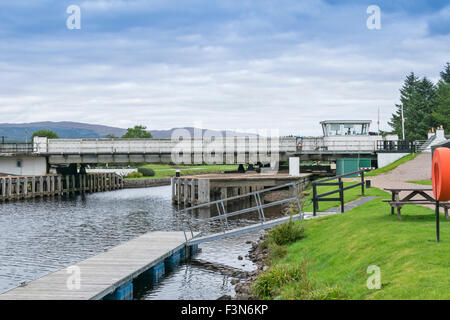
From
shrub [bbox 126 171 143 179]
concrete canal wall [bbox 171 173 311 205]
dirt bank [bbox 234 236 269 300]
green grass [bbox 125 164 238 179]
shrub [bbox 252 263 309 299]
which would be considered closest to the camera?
shrub [bbox 252 263 309 299]

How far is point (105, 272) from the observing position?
17.3m

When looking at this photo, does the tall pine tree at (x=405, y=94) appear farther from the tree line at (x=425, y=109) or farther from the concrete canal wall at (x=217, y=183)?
the concrete canal wall at (x=217, y=183)

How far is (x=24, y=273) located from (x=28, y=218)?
20527mm

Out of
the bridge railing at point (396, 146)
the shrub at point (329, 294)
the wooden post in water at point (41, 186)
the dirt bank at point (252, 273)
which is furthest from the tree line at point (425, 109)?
the shrub at point (329, 294)

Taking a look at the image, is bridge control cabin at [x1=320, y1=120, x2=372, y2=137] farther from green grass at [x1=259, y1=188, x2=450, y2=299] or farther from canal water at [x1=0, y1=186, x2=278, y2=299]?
green grass at [x1=259, y1=188, x2=450, y2=299]

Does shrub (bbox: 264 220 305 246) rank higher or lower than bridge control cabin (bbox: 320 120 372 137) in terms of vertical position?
lower

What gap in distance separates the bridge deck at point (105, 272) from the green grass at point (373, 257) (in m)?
4.65

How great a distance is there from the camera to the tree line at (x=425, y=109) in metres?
90.9

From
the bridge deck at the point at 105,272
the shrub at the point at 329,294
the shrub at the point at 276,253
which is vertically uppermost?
the shrub at the point at 329,294

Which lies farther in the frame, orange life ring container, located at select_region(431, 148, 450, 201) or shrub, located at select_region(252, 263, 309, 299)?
shrub, located at select_region(252, 263, 309, 299)

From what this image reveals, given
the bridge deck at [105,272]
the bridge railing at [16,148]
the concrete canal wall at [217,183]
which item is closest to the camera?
the bridge deck at [105,272]

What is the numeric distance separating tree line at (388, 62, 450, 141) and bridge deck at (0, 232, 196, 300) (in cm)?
7471

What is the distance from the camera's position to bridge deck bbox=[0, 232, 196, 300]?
14.6 m

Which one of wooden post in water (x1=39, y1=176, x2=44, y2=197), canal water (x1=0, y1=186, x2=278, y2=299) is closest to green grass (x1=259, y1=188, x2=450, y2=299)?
canal water (x1=0, y1=186, x2=278, y2=299)
